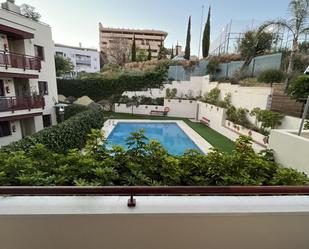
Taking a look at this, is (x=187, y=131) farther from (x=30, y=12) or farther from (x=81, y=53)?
(x=81, y=53)

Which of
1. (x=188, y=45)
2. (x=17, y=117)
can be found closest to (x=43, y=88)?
(x=17, y=117)

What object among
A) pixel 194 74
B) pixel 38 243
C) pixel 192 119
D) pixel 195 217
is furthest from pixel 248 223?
pixel 194 74

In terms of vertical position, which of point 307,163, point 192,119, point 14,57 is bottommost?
point 192,119

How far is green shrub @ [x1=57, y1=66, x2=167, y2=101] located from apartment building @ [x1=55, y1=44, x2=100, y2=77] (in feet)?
70.7

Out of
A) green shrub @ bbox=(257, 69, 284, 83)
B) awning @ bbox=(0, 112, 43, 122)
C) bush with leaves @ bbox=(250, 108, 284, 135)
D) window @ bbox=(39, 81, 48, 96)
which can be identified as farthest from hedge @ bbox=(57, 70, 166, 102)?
bush with leaves @ bbox=(250, 108, 284, 135)

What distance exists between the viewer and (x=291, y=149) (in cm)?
429

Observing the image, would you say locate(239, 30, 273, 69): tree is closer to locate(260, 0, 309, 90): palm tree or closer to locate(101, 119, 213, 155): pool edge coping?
locate(260, 0, 309, 90): palm tree

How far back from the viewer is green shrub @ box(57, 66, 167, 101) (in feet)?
72.3

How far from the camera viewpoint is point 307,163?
3.96 meters

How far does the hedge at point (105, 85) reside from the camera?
72.2 feet

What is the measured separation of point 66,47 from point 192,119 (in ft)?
117

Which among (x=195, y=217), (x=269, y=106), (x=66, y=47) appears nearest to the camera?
(x=195, y=217)

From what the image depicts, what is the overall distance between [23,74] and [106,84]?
11095 millimetres

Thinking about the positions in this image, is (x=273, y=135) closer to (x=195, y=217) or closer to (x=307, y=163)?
(x=307, y=163)
